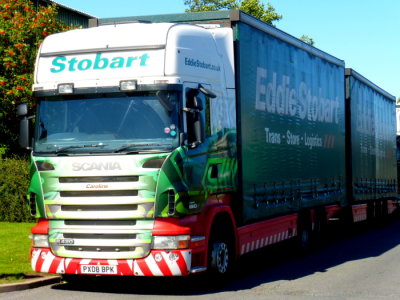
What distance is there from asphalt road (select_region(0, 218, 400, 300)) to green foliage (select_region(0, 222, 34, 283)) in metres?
0.79

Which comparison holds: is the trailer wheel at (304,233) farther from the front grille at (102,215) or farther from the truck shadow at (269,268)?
the front grille at (102,215)

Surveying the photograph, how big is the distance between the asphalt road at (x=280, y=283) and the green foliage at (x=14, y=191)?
30.3ft

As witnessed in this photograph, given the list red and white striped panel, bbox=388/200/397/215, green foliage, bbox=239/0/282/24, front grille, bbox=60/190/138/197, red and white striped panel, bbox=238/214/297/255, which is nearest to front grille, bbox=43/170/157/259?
front grille, bbox=60/190/138/197

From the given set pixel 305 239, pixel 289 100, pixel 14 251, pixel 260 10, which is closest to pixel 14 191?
pixel 14 251

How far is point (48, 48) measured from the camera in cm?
1080

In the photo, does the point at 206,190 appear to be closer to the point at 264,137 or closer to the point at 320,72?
the point at 264,137

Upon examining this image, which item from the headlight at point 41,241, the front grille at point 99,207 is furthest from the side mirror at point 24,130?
the headlight at point 41,241

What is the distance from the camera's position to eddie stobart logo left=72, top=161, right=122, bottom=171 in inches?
384

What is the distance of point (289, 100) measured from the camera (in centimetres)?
1420

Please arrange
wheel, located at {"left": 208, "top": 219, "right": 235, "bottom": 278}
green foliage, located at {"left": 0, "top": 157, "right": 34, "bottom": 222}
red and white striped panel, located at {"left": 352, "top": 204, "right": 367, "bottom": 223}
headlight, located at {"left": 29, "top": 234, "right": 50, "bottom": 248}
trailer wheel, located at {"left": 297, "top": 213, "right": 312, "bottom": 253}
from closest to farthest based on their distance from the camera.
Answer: headlight, located at {"left": 29, "top": 234, "right": 50, "bottom": 248}
wheel, located at {"left": 208, "top": 219, "right": 235, "bottom": 278}
trailer wheel, located at {"left": 297, "top": 213, "right": 312, "bottom": 253}
red and white striped panel, located at {"left": 352, "top": 204, "right": 367, "bottom": 223}
green foliage, located at {"left": 0, "top": 157, "right": 34, "bottom": 222}

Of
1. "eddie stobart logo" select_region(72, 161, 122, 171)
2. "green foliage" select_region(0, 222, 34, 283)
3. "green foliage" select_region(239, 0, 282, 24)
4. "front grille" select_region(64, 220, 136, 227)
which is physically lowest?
"green foliage" select_region(0, 222, 34, 283)

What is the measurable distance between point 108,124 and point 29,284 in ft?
8.94

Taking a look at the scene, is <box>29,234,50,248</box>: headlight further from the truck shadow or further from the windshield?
the windshield

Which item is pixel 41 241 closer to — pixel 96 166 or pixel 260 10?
→ pixel 96 166
